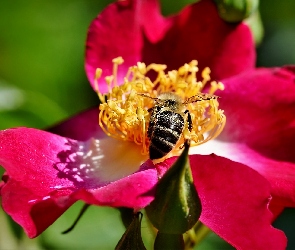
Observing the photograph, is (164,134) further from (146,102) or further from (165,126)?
(146,102)

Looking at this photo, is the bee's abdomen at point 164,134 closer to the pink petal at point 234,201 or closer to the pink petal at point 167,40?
the pink petal at point 234,201

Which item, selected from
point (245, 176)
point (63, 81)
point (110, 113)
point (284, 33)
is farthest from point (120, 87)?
point (284, 33)

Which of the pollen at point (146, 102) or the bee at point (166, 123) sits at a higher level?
the bee at point (166, 123)

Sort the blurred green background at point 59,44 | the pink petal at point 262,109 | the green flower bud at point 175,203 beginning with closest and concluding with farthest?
1. the green flower bud at point 175,203
2. the pink petal at point 262,109
3. the blurred green background at point 59,44

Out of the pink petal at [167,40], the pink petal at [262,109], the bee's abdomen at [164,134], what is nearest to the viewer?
the bee's abdomen at [164,134]

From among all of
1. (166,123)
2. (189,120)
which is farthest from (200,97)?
(166,123)

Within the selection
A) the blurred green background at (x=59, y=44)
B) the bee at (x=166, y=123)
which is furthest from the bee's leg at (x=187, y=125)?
the blurred green background at (x=59, y=44)
